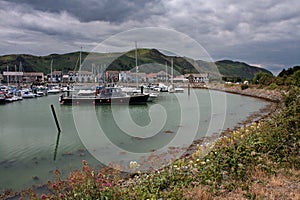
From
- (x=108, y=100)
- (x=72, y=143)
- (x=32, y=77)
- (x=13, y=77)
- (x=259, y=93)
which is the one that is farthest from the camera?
(x=32, y=77)

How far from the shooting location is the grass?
4.06m

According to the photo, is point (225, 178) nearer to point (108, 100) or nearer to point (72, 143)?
point (72, 143)

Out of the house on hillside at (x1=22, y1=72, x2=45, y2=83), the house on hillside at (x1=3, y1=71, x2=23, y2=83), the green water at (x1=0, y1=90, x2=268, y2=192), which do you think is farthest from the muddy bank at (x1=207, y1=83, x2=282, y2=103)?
the house on hillside at (x1=3, y1=71, x2=23, y2=83)

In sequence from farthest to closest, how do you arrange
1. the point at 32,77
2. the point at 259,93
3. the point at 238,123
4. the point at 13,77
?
the point at 32,77 < the point at 13,77 < the point at 259,93 < the point at 238,123

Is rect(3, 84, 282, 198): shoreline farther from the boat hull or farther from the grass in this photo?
the boat hull

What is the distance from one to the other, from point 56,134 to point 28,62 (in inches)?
5876

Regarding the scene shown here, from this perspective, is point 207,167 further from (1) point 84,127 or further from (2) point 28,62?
(2) point 28,62

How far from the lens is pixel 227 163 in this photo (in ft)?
17.0

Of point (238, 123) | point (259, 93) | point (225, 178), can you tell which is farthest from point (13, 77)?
point (225, 178)

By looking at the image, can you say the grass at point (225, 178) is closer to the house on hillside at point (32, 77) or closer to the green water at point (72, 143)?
the green water at point (72, 143)

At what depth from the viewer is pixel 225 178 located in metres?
4.91

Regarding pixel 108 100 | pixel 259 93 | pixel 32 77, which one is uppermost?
pixel 32 77

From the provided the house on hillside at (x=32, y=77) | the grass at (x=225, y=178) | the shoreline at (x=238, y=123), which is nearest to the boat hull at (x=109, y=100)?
the shoreline at (x=238, y=123)

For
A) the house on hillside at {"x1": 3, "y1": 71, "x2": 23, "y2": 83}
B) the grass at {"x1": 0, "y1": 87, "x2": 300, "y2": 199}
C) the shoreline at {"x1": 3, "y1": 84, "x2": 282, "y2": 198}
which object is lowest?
the shoreline at {"x1": 3, "y1": 84, "x2": 282, "y2": 198}
